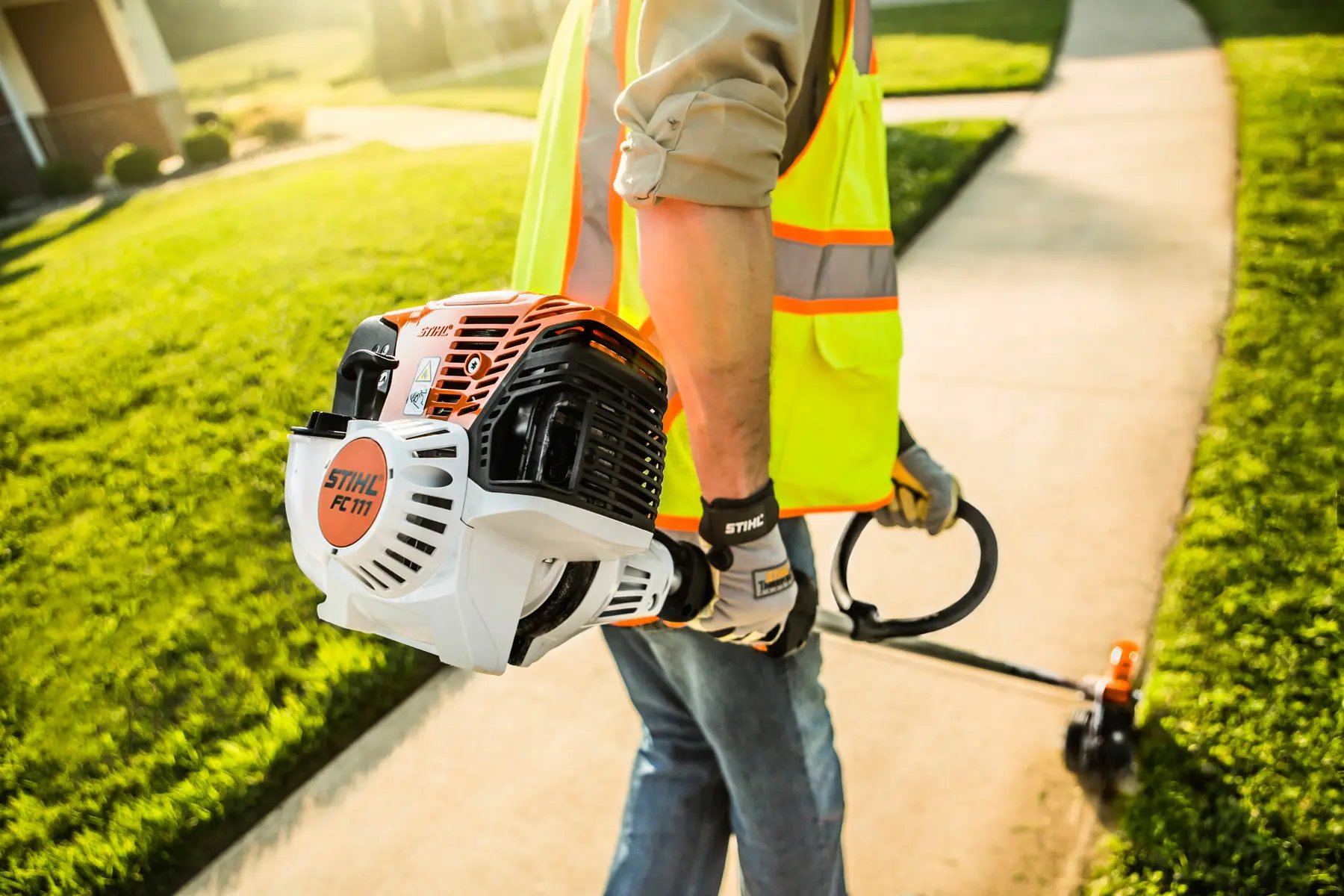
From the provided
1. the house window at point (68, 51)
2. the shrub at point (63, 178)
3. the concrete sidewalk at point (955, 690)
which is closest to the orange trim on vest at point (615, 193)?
the concrete sidewalk at point (955, 690)

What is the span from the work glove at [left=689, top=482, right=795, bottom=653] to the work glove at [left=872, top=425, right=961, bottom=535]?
484 millimetres

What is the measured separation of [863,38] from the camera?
124 cm

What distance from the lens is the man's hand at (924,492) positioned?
1665 millimetres

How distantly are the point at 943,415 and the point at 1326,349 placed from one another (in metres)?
1.50

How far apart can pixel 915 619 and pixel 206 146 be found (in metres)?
15.1

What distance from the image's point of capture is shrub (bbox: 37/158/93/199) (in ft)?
42.0

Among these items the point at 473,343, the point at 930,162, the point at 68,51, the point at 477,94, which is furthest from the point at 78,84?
the point at 473,343

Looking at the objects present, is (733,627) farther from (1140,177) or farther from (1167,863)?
(1140,177)

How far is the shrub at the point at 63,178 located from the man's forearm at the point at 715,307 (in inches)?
585

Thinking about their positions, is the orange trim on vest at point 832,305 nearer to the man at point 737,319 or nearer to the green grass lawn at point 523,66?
the man at point 737,319

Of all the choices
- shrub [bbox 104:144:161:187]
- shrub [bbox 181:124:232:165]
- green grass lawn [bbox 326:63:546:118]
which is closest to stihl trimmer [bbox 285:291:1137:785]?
green grass lawn [bbox 326:63:546:118]

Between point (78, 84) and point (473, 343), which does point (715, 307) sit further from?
point (78, 84)

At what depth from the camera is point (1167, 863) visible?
Answer: 1858 mm

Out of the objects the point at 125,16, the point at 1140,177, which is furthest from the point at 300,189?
the point at 125,16
